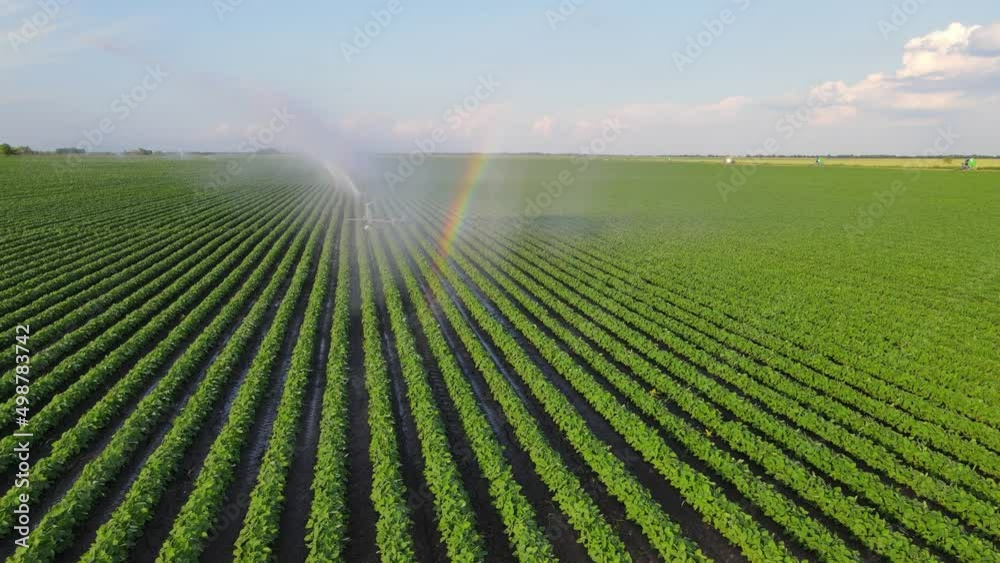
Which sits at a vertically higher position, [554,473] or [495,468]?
[495,468]

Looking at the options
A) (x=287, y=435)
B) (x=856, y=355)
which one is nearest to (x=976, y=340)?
(x=856, y=355)

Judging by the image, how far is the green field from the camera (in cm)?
771

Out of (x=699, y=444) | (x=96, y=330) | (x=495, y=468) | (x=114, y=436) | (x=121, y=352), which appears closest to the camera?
(x=495, y=468)

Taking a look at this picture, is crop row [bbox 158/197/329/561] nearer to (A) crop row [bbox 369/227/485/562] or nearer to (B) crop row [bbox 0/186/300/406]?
(A) crop row [bbox 369/227/485/562]

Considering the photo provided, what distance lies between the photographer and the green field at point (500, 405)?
771 cm

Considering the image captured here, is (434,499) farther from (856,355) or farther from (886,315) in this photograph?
(886,315)

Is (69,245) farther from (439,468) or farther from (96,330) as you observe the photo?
(439,468)

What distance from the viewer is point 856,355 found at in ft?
44.7

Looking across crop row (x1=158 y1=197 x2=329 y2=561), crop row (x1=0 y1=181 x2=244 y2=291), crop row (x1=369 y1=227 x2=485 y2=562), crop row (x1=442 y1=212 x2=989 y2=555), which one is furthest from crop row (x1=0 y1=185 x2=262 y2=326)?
crop row (x1=442 y1=212 x2=989 y2=555)

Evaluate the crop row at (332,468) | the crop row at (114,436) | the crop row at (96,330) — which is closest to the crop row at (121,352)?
the crop row at (96,330)

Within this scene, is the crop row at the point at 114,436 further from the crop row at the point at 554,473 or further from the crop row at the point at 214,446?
the crop row at the point at 554,473

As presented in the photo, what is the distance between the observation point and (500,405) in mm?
11859

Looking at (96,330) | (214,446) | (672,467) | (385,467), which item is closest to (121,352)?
(96,330)

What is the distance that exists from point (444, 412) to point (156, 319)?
37.9ft
